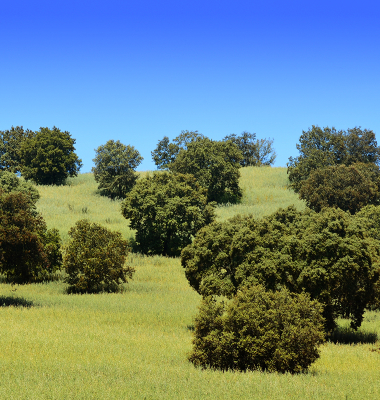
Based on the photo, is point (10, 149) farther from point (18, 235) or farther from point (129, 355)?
point (129, 355)

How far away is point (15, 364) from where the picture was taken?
16656 mm

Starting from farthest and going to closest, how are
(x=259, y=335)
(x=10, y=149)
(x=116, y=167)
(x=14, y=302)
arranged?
1. (x=10, y=149)
2. (x=116, y=167)
3. (x=14, y=302)
4. (x=259, y=335)

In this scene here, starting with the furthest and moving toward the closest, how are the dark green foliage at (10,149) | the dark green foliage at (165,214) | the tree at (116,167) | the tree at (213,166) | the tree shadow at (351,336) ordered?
the dark green foliage at (10,149) → the tree at (116,167) → the tree at (213,166) → the dark green foliage at (165,214) → the tree shadow at (351,336)

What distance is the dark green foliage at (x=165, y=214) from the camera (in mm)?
55094

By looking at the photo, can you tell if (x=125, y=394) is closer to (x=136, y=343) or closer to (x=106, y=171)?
(x=136, y=343)

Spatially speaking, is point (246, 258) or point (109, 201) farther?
point (109, 201)

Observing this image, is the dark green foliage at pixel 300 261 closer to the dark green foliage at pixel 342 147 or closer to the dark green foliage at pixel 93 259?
the dark green foliage at pixel 93 259

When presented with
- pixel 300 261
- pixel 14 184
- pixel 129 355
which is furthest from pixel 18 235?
pixel 14 184

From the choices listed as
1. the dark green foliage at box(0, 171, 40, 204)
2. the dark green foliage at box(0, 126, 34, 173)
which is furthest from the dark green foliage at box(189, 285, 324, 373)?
the dark green foliage at box(0, 126, 34, 173)

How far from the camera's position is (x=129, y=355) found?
1892 centimetres

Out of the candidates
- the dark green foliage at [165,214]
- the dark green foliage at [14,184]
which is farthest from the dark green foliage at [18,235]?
the dark green foliage at [14,184]

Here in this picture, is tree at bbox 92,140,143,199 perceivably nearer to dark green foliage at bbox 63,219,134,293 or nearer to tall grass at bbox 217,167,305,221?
tall grass at bbox 217,167,305,221

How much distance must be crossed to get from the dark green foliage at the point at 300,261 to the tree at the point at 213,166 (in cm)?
5343

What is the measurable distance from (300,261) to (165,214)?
29.1m
